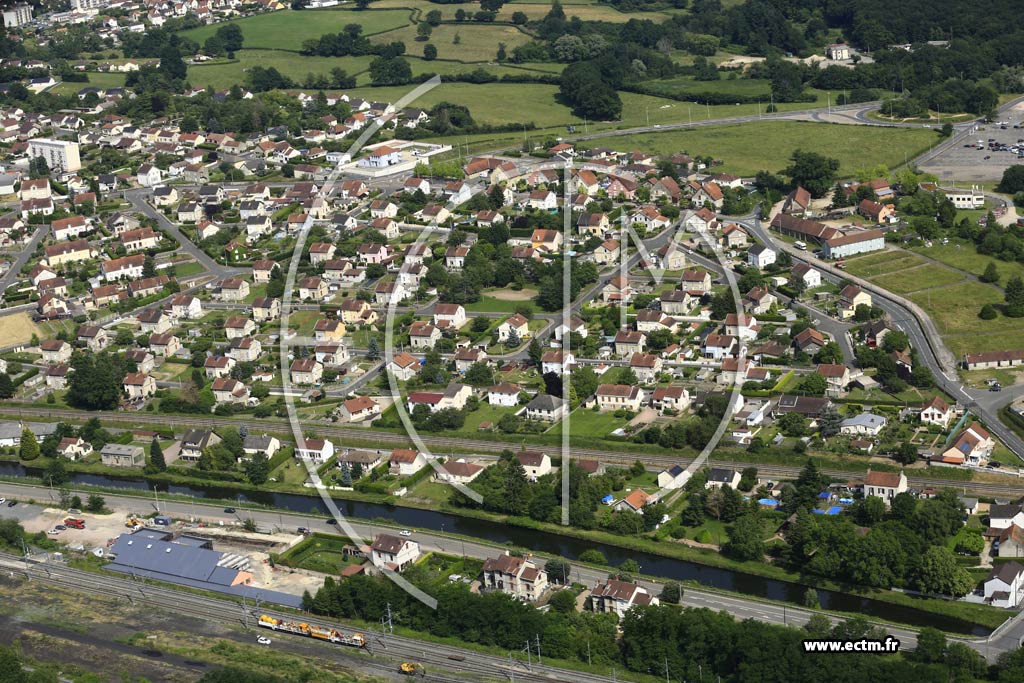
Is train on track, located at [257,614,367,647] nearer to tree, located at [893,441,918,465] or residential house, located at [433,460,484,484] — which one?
residential house, located at [433,460,484,484]

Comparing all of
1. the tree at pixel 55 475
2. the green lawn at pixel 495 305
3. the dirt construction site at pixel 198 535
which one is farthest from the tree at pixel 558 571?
the green lawn at pixel 495 305

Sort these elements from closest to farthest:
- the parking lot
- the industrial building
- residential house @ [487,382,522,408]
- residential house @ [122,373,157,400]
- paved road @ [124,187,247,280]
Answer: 1. the industrial building
2. residential house @ [487,382,522,408]
3. residential house @ [122,373,157,400]
4. paved road @ [124,187,247,280]
5. the parking lot

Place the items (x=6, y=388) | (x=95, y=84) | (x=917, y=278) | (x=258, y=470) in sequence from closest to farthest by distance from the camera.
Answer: (x=258, y=470) < (x=6, y=388) < (x=917, y=278) < (x=95, y=84)

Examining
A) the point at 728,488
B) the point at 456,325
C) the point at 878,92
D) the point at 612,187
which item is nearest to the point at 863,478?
the point at 728,488

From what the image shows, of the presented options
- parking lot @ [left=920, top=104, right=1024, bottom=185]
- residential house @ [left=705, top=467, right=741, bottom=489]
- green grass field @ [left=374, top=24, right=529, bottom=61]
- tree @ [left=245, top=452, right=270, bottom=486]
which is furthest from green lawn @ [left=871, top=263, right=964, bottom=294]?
green grass field @ [left=374, top=24, right=529, bottom=61]

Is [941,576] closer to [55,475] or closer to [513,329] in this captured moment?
[513,329]

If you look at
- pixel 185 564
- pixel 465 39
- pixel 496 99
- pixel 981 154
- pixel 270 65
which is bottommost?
pixel 185 564

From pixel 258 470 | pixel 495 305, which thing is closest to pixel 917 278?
pixel 495 305
